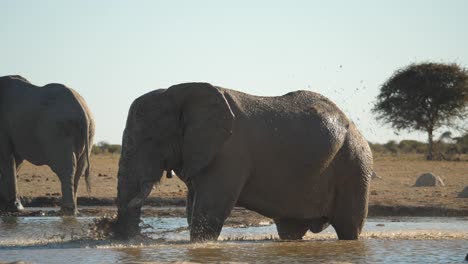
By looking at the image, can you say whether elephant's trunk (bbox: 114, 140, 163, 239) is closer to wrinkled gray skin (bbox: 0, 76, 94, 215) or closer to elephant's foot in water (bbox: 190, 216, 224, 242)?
elephant's foot in water (bbox: 190, 216, 224, 242)

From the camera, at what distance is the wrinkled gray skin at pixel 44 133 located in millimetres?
18266

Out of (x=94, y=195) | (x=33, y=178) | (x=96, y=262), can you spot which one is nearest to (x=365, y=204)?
(x=96, y=262)

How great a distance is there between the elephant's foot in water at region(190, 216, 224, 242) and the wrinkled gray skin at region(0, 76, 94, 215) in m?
6.57

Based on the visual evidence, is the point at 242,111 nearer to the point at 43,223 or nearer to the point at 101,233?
the point at 101,233

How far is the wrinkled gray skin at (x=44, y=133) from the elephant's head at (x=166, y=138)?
638 cm

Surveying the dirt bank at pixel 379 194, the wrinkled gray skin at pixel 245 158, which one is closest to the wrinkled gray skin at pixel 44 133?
the dirt bank at pixel 379 194

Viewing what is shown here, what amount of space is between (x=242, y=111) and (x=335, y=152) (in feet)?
4.45

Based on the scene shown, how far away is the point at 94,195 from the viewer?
21703 mm

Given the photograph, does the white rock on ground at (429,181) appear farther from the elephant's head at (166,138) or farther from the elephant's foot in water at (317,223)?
the elephant's head at (166,138)

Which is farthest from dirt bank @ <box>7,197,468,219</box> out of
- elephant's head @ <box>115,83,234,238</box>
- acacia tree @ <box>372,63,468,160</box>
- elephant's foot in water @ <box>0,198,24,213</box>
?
acacia tree @ <box>372,63,468,160</box>

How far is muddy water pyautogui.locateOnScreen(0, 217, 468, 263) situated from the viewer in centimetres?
1083

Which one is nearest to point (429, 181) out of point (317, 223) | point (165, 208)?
point (165, 208)

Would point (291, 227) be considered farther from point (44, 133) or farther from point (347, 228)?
point (44, 133)

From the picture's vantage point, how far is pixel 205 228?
11.8 m
